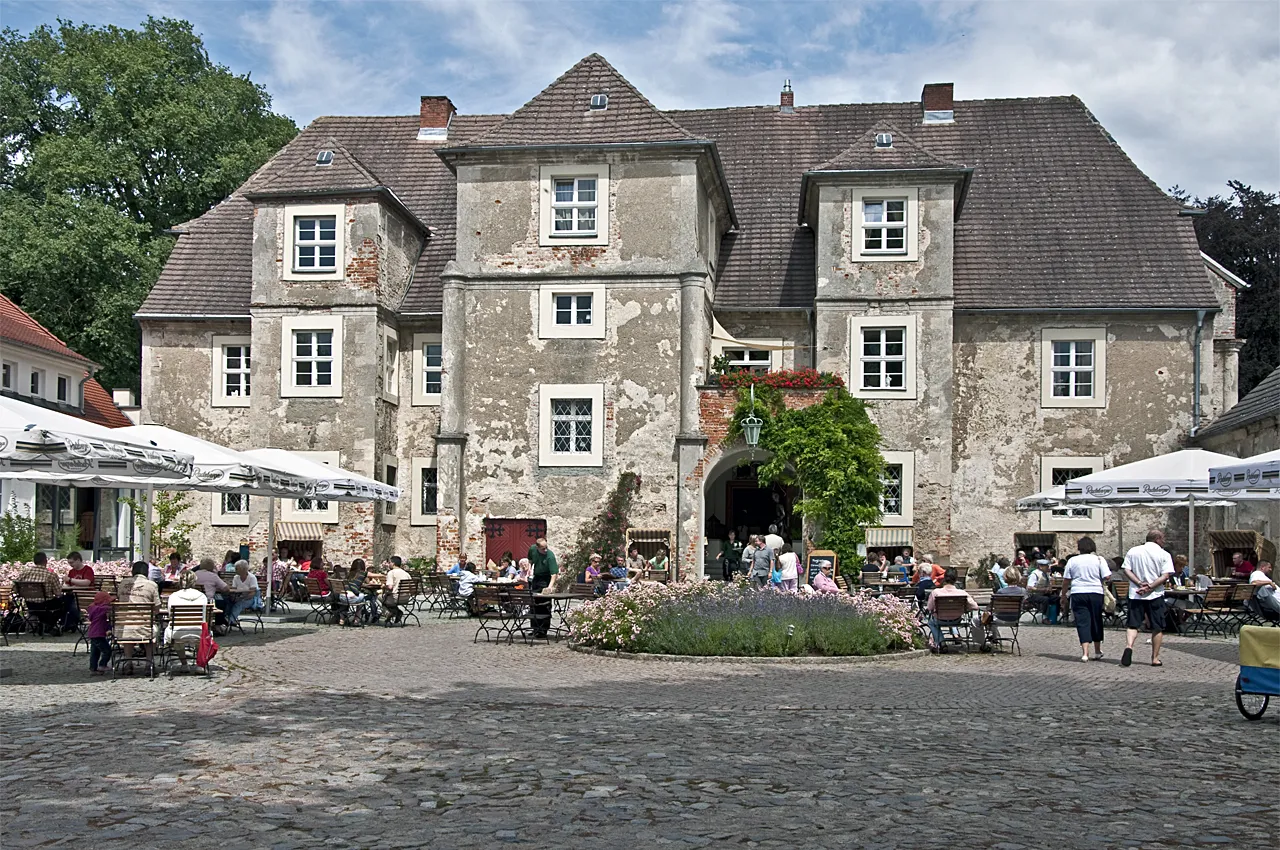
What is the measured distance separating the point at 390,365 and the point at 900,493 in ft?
44.5

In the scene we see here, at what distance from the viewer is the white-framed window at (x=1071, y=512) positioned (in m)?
33.9

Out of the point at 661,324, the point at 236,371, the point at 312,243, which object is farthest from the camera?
the point at 236,371

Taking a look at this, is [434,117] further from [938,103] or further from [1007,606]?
[1007,606]

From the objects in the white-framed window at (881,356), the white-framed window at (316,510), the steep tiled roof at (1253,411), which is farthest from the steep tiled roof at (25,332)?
the steep tiled roof at (1253,411)

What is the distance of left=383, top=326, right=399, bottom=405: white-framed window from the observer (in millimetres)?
35062

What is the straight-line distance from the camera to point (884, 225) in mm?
33156

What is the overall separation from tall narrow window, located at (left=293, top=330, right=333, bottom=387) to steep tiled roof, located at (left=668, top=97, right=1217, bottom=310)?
33.3ft

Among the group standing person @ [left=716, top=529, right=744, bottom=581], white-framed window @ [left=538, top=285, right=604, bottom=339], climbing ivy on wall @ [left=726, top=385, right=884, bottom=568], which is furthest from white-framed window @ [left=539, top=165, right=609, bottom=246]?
standing person @ [left=716, top=529, right=744, bottom=581]

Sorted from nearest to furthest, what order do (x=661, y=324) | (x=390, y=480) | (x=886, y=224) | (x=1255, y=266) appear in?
(x=661, y=324) → (x=886, y=224) → (x=390, y=480) → (x=1255, y=266)

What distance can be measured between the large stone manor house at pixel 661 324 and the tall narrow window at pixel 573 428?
0.08 metres

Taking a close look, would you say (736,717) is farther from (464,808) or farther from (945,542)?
(945,542)

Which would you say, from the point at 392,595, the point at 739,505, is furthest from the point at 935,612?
the point at 739,505

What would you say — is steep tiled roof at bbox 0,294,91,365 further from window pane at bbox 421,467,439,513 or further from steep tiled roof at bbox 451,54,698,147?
steep tiled roof at bbox 451,54,698,147

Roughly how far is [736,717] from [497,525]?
1983 centimetres
